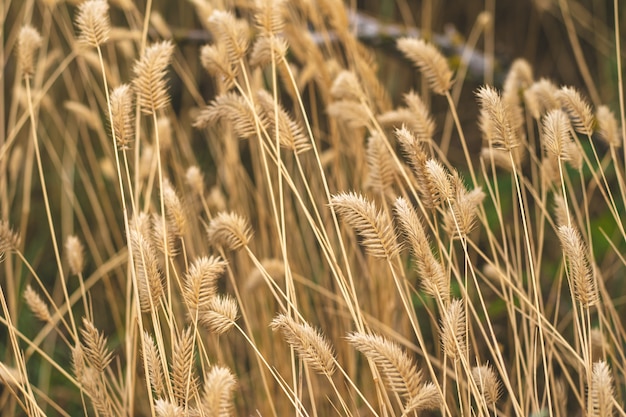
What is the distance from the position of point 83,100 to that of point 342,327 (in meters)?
1.49

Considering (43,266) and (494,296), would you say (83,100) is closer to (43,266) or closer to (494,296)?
(43,266)

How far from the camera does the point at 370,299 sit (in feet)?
5.43

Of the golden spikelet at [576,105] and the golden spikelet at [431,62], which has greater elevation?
the golden spikelet at [431,62]

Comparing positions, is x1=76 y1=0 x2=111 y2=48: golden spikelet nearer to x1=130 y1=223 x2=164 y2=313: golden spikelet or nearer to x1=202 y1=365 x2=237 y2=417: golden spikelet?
x1=130 y1=223 x2=164 y2=313: golden spikelet

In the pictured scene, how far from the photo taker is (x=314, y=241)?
1.93m

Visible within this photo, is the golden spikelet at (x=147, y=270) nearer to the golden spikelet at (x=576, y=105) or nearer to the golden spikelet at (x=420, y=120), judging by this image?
the golden spikelet at (x=420, y=120)

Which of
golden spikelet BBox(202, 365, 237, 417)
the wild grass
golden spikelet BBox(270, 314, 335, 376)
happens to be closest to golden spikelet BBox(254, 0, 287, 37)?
the wild grass

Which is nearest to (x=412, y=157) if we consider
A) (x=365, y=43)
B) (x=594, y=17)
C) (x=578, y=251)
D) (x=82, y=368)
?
(x=578, y=251)

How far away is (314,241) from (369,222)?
1012mm

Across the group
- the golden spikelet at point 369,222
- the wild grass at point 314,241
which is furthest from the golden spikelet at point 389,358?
the golden spikelet at point 369,222

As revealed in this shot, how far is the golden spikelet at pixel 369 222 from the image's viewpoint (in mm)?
896

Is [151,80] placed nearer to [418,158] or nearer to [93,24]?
[93,24]

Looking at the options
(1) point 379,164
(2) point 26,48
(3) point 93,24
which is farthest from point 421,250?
(2) point 26,48

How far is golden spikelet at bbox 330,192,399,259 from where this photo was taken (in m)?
0.90
